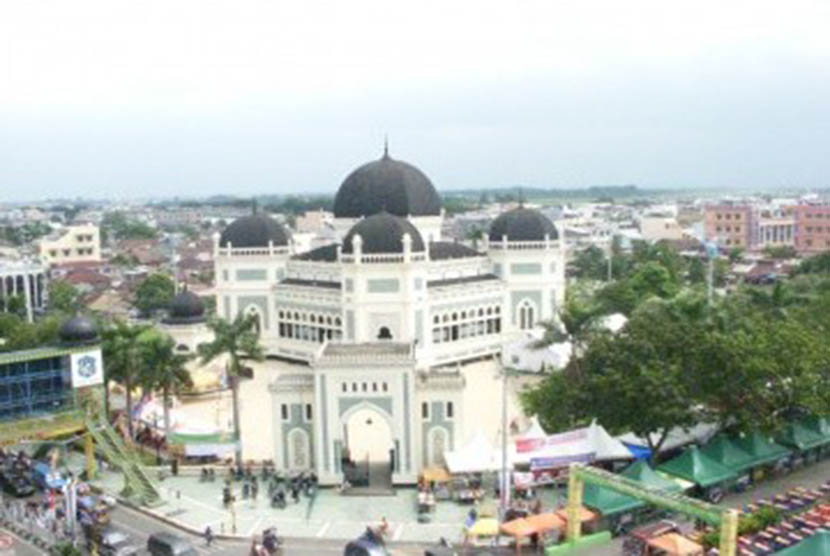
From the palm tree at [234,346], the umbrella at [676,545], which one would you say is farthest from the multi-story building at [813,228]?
the umbrella at [676,545]

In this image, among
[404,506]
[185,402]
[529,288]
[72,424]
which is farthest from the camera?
[529,288]

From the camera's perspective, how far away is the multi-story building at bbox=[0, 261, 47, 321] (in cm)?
8538

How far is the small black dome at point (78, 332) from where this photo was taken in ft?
120

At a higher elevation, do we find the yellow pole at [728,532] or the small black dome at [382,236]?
the small black dome at [382,236]

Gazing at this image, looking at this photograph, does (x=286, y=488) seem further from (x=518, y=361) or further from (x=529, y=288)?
(x=529, y=288)

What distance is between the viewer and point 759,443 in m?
33.3

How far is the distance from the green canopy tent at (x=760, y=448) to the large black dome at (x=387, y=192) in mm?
31311

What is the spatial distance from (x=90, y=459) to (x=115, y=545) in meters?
9.41

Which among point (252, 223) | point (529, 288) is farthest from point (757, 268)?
point (252, 223)

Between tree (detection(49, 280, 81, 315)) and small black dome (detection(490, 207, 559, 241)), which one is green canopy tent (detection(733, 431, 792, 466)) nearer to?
small black dome (detection(490, 207, 559, 241))

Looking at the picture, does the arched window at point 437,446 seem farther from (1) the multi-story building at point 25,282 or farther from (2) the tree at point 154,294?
(1) the multi-story building at point 25,282

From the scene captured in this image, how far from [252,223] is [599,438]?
3420cm

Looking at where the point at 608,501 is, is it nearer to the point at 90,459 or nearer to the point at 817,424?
the point at 817,424

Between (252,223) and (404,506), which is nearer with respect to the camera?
(404,506)
